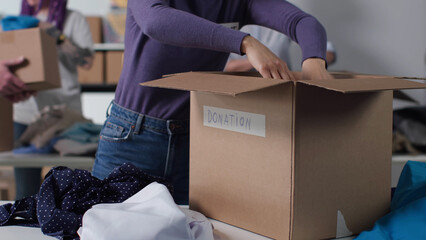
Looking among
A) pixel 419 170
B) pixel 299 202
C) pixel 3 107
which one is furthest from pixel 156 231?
pixel 3 107

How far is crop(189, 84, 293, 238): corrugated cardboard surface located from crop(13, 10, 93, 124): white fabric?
184cm

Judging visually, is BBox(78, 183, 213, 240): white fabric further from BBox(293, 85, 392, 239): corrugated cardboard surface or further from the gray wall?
the gray wall

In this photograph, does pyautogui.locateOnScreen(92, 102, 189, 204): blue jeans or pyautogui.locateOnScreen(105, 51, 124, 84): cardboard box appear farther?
pyautogui.locateOnScreen(105, 51, 124, 84): cardboard box

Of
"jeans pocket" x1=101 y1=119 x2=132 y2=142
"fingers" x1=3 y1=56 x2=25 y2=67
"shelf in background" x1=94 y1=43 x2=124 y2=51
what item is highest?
"shelf in background" x1=94 y1=43 x2=124 y2=51

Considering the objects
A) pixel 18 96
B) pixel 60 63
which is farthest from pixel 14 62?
pixel 60 63

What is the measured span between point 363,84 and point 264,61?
21cm

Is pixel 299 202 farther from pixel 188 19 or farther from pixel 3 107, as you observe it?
pixel 3 107

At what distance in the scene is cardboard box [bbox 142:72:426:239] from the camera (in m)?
0.91

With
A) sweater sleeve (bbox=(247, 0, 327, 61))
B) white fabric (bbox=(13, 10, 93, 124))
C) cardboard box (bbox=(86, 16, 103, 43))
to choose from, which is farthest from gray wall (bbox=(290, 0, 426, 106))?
cardboard box (bbox=(86, 16, 103, 43))

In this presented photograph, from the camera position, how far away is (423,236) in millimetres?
880

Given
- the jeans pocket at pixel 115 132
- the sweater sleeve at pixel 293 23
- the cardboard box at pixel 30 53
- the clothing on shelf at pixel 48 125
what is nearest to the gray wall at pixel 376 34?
the clothing on shelf at pixel 48 125

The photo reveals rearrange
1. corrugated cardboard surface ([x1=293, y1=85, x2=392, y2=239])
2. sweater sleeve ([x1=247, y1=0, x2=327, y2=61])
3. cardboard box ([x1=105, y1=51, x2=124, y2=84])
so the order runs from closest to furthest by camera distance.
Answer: corrugated cardboard surface ([x1=293, y1=85, x2=392, y2=239]) < sweater sleeve ([x1=247, y1=0, x2=327, y2=61]) < cardboard box ([x1=105, y1=51, x2=124, y2=84])

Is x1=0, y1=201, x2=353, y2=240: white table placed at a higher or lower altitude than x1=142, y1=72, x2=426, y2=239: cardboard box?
lower

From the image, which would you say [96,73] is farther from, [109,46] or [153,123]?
→ [153,123]
